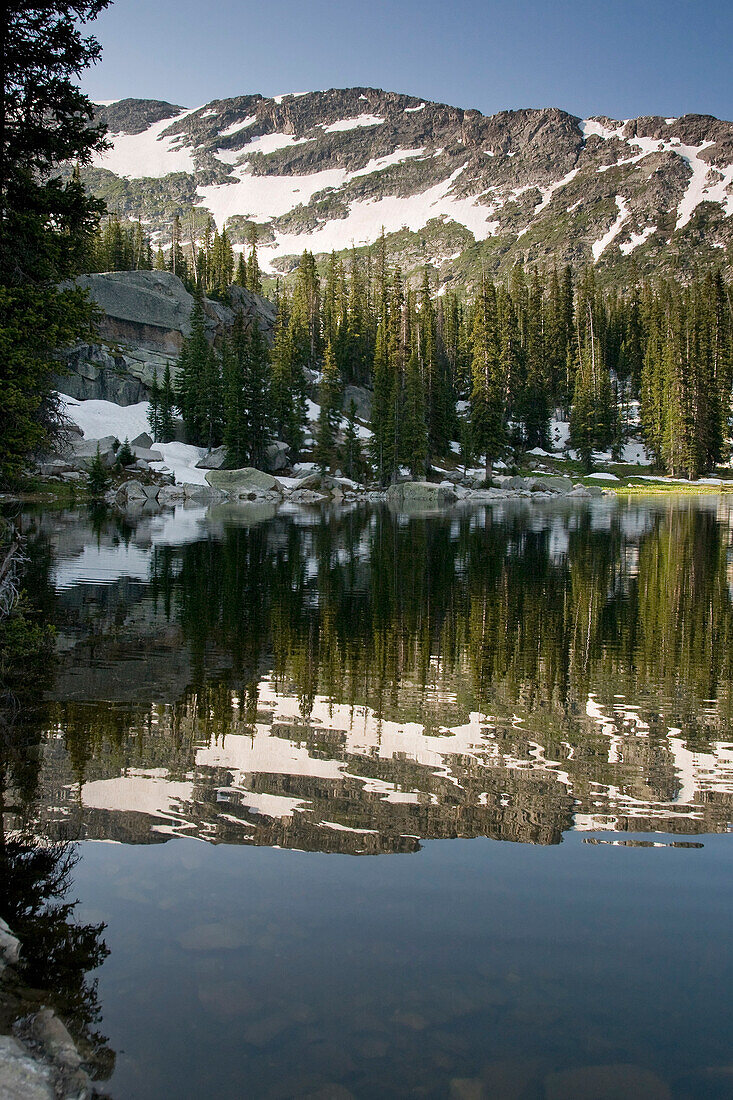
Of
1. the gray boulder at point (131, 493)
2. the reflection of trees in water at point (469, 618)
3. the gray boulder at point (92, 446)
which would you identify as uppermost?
the gray boulder at point (92, 446)

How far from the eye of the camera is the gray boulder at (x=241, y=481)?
7244 cm

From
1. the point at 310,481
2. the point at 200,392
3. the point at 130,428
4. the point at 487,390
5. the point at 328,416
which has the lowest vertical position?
the point at 310,481

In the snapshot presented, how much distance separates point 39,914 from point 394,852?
2602 mm

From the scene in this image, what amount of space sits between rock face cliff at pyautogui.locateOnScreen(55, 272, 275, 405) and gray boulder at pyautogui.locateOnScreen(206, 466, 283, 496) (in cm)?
2097

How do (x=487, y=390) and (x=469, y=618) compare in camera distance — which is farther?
(x=487, y=390)

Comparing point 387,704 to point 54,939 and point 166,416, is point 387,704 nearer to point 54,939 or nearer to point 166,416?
point 54,939

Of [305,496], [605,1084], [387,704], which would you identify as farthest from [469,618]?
[305,496]

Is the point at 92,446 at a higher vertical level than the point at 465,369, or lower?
lower

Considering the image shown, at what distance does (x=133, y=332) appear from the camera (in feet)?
309

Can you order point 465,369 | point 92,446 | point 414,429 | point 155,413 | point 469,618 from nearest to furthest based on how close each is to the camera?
point 469,618, point 92,446, point 414,429, point 155,413, point 465,369

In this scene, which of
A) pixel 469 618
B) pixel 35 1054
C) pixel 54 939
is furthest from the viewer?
pixel 469 618

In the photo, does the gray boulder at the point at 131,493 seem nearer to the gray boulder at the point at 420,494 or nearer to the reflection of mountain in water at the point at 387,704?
the gray boulder at the point at 420,494

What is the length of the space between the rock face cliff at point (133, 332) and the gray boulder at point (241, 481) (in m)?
21.0

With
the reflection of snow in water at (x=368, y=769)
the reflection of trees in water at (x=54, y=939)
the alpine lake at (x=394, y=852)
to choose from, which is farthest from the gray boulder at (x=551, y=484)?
the reflection of trees in water at (x=54, y=939)
